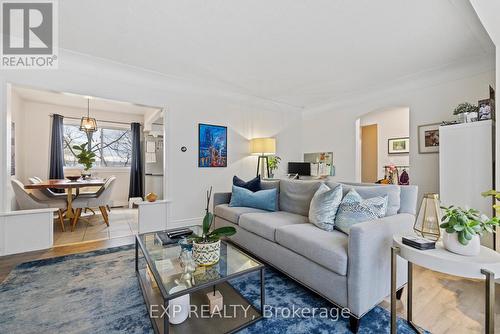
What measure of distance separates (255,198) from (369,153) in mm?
4038

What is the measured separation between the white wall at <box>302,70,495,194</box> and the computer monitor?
0.49 meters

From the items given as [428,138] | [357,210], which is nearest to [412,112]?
[428,138]

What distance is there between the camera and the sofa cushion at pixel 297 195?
2.54 meters

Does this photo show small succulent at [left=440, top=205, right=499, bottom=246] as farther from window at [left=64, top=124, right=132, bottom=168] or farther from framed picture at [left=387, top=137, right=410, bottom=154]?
window at [left=64, top=124, right=132, bottom=168]

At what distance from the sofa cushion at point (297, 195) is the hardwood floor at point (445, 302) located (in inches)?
44.2

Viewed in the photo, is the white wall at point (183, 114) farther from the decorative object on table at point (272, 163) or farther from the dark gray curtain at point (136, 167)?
the dark gray curtain at point (136, 167)

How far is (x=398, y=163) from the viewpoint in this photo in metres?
4.95

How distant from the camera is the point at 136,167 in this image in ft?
18.7

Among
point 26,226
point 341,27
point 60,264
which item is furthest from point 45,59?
point 341,27

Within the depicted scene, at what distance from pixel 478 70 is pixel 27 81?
5.55m

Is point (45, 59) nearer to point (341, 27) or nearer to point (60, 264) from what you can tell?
point (60, 264)

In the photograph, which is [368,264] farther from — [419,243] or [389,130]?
[389,130]

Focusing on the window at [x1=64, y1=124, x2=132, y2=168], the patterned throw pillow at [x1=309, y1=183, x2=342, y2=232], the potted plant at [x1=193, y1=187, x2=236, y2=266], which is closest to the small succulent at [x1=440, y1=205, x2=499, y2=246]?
the patterned throw pillow at [x1=309, y1=183, x2=342, y2=232]

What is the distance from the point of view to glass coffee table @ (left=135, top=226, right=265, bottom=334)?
131 cm
